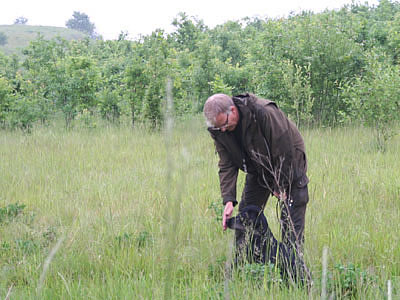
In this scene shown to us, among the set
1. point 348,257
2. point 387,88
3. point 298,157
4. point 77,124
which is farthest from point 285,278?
point 77,124

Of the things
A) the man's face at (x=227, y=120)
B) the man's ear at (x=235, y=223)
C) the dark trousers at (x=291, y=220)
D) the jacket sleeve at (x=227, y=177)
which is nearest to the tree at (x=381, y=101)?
the dark trousers at (x=291, y=220)

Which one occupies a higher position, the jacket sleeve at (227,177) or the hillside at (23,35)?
the hillside at (23,35)

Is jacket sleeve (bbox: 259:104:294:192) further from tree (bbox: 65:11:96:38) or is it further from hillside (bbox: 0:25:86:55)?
tree (bbox: 65:11:96:38)

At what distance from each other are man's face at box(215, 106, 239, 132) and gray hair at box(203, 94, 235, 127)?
1.4 inches

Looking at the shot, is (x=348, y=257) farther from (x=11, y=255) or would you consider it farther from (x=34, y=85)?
(x=34, y=85)

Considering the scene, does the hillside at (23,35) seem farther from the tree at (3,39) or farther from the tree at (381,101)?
the tree at (381,101)

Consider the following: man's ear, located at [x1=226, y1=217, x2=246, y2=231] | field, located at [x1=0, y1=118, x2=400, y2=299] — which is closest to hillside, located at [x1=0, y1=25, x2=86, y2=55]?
field, located at [x1=0, y1=118, x2=400, y2=299]

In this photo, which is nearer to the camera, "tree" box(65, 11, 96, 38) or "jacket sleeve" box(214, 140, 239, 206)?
"jacket sleeve" box(214, 140, 239, 206)

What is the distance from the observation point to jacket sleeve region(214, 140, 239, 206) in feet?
11.9

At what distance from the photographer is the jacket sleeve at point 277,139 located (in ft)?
11.5

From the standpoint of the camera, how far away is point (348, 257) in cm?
370

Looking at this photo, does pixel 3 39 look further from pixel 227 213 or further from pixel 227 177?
pixel 227 213

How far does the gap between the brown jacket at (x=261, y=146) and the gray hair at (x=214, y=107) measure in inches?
9.4

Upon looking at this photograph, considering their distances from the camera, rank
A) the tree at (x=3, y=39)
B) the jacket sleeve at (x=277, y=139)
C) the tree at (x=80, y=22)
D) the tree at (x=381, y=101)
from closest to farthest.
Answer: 1. the jacket sleeve at (x=277, y=139)
2. the tree at (x=381, y=101)
3. the tree at (x=3, y=39)
4. the tree at (x=80, y=22)
